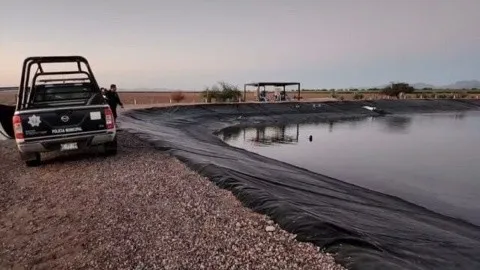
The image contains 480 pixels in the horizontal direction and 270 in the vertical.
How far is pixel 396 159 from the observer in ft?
61.5

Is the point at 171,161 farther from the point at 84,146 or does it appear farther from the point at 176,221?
the point at 176,221

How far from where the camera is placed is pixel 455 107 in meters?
66.6

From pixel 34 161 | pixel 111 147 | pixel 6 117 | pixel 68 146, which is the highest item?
pixel 6 117

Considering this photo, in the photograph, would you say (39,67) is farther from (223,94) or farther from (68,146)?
(223,94)

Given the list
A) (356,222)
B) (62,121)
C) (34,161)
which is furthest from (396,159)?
(34,161)

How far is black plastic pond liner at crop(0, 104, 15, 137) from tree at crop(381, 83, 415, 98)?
2890 inches

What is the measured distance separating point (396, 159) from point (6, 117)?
54.6 feet

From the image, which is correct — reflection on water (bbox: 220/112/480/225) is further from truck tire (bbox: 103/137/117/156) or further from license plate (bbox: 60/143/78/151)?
license plate (bbox: 60/143/78/151)

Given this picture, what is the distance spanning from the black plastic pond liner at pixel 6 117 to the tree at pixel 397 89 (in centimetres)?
7340

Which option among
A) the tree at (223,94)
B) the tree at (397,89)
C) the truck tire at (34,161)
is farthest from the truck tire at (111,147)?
the tree at (397,89)

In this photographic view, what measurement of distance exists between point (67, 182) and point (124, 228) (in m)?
3.33

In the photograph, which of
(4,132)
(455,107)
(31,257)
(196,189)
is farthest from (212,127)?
(455,107)

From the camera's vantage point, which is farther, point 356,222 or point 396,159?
point 396,159

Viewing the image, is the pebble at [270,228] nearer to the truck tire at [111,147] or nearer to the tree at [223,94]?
the truck tire at [111,147]
